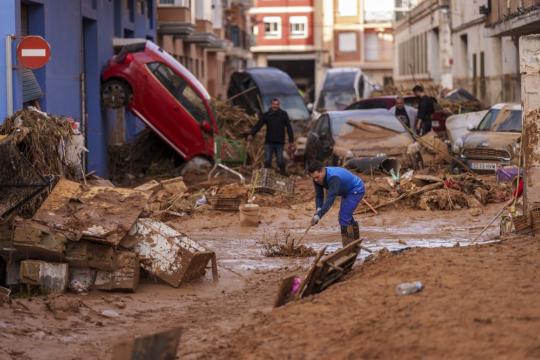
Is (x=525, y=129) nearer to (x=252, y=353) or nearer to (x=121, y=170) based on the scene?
(x=252, y=353)

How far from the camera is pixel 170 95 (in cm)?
2588

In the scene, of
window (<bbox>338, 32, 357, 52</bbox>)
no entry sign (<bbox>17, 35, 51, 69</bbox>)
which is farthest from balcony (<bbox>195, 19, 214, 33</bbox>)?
window (<bbox>338, 32, 357, 52</bbox>)

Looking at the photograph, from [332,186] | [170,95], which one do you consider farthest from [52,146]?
[170,95]

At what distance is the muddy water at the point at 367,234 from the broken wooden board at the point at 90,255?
220cm

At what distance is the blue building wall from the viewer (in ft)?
61.0

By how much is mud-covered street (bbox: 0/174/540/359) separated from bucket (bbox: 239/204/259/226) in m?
2.61

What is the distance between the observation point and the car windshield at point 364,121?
2431 cm

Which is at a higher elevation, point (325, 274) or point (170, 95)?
point (170, 95)

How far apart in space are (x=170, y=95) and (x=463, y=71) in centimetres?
2374

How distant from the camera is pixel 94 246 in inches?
517

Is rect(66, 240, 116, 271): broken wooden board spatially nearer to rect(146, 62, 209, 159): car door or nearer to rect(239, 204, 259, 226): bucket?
rect(239, 204, 259, 226): bucket

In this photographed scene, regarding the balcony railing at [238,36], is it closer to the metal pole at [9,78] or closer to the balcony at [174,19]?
the balcony at [174,19]

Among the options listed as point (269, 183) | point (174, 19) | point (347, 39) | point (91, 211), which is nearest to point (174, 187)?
point (269, 183)

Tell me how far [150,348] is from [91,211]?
4.62m
